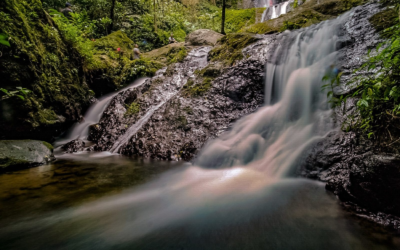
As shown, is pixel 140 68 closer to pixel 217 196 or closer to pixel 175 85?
pixel 175 85

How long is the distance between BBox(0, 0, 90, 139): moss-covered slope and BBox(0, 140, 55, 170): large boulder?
54 centimetres

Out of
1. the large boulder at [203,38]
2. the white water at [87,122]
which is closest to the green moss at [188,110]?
the white water at [87,122]

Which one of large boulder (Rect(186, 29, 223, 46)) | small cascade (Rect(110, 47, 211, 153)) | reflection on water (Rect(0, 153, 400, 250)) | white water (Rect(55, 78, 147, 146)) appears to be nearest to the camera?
reflection on water (Rect(0, 153, 400, 250))

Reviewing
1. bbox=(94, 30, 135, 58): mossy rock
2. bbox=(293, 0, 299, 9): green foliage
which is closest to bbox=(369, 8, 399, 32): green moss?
bbox=(293, 0, 299, 9): green foliage

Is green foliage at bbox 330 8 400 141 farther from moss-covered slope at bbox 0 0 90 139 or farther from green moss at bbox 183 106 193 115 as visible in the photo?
moss-covered slope at bbox 0 0 90 139

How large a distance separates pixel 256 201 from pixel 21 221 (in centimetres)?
256

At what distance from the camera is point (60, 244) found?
5.31 feet

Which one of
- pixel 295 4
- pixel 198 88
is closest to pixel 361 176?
pixel 198 88

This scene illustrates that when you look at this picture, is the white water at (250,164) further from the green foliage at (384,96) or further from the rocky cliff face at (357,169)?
the green foliage at (384,96)

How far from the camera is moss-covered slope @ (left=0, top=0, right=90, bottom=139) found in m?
3.98

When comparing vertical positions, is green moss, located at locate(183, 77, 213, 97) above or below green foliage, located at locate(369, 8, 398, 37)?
below

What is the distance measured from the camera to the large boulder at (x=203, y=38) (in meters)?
10.6

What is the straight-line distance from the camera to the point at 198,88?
508cm

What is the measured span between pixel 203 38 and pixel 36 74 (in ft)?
27.3
